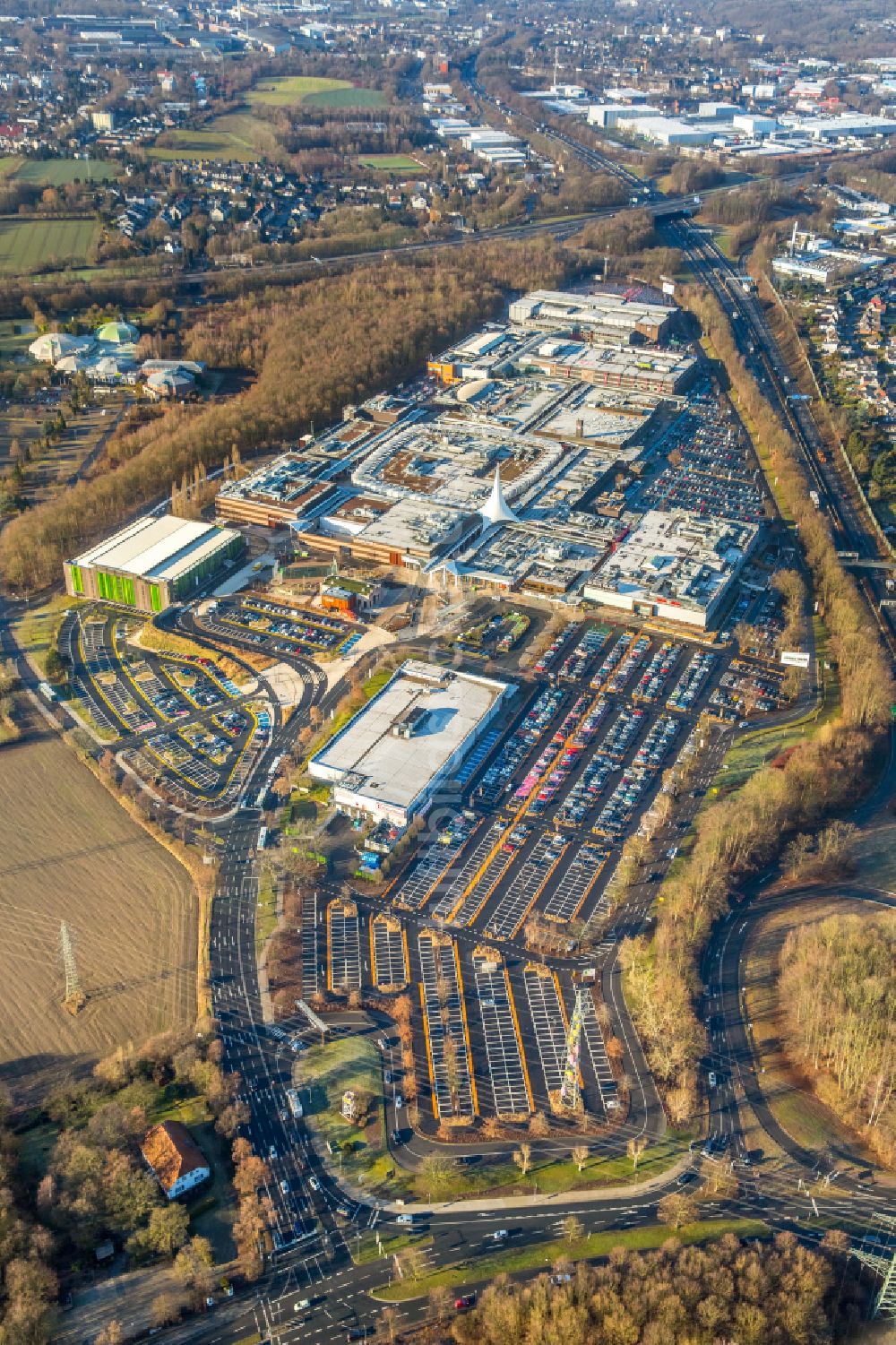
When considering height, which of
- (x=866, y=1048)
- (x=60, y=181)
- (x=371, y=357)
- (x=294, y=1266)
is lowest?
(x=294, y=1266)

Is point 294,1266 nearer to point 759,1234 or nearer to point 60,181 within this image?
point 759,1234

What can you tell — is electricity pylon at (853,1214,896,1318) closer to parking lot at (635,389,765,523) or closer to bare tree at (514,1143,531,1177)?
bare tree at (514,1143,531,1177)

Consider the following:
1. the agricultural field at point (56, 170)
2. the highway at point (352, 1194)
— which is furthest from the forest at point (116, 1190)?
the agricultural field at point (56, 170)

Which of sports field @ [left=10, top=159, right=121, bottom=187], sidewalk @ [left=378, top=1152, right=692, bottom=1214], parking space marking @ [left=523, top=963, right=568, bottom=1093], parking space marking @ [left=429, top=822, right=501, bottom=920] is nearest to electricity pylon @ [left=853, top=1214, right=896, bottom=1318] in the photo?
sidewalk @ [left=378, top=1152, right=692, bottom=1214]

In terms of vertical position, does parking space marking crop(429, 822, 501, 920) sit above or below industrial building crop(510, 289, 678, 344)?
below

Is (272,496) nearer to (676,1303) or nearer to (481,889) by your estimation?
(481,889)

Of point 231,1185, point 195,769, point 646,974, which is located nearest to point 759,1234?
point 646,974
